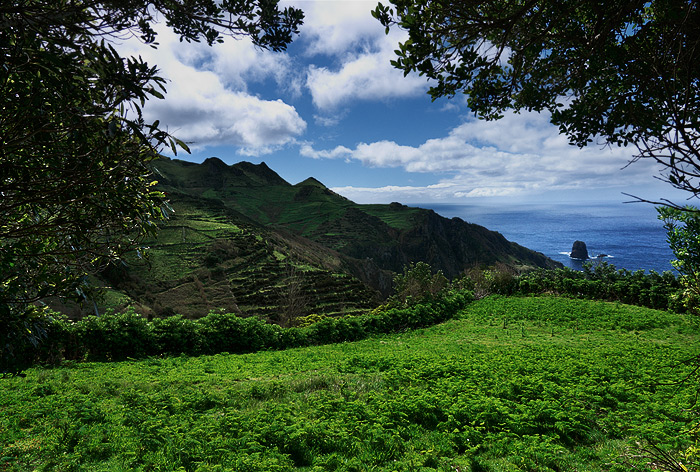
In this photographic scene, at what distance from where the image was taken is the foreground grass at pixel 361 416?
546 cm

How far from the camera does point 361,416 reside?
7.05m

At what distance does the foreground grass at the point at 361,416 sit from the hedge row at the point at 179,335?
3.61m

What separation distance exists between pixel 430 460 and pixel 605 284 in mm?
32720

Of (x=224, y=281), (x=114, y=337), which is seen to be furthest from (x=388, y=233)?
(x=114, y=337)

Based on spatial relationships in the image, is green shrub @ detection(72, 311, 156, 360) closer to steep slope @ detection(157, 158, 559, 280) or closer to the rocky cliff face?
the rocky cliff face

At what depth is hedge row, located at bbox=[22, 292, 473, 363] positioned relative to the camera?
49.3ft

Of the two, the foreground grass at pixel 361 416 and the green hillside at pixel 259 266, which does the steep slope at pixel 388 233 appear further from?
the foreground grass at pixel 361 416

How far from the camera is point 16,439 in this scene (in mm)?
6074

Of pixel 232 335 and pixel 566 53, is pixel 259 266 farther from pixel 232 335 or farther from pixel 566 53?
pixel 566 53

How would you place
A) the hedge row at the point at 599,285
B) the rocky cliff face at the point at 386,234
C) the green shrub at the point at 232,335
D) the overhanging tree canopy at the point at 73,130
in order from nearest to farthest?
the overhanging tree canopy at the point at 73,130, the green shrub at the point at 232,335, the hedge row at the point at 599,285, the rocky cliff face at the point at 386,234

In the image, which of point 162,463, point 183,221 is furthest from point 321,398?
point 183,221

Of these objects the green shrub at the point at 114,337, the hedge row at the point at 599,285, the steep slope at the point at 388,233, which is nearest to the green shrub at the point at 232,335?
the green shrub at the point at 114,337

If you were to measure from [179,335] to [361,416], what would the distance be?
46.2 ft

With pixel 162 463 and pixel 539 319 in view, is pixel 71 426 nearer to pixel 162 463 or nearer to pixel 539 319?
pixel 162 463
